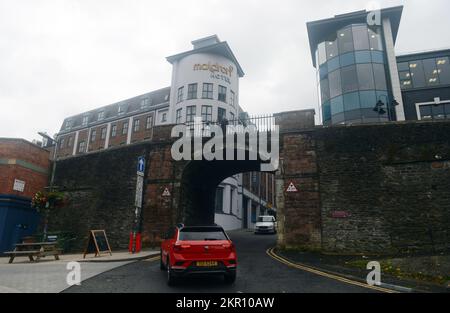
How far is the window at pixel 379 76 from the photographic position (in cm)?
2550

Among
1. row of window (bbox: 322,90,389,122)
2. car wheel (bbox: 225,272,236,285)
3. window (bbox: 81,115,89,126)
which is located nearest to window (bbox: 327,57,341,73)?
row of window (bbox: 322,90,389,122)

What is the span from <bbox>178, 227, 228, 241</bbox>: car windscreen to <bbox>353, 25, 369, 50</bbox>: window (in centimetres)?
2519

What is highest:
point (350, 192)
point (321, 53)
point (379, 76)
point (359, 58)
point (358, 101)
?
point (321, 53)

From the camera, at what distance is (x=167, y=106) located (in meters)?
42.3

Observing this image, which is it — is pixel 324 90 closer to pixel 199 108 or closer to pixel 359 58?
pixel 359 58

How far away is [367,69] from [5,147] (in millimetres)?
27769

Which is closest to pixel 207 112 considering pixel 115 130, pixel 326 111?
pixel 326 111

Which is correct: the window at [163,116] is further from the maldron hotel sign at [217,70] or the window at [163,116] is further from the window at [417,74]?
the window at [417,74]

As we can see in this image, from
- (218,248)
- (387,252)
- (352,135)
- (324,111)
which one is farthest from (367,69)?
(218,248)

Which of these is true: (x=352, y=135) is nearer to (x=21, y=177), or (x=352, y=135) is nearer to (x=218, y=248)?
(x=218, y=248)

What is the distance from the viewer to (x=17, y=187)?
57.1ft

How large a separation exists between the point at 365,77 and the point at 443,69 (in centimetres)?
737

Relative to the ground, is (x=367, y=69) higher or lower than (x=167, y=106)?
lower

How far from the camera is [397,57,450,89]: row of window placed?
26.3 meters
